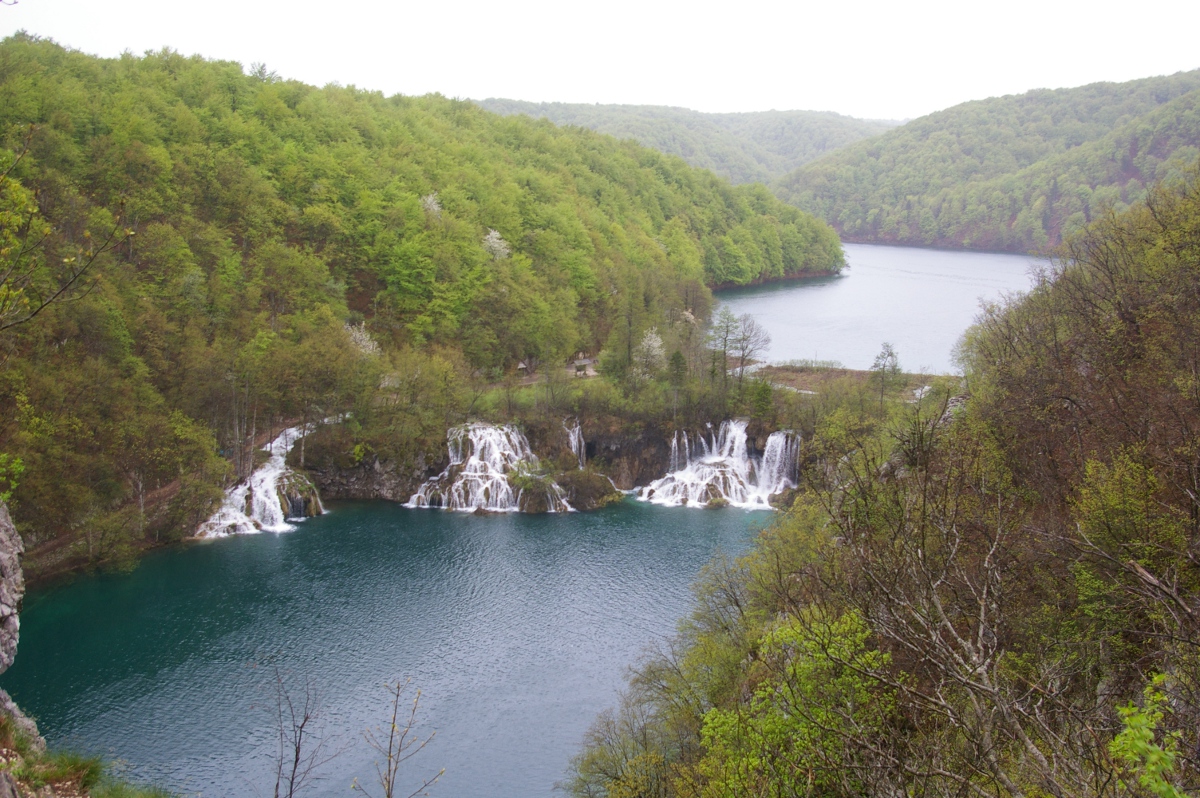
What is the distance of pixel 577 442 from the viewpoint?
47.8 meters

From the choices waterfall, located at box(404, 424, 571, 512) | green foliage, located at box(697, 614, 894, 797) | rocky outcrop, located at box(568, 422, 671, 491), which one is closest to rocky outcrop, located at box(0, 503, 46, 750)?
green foliage, located at box(697, 614, 894, 797)

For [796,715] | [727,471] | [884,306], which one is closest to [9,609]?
[796,715]

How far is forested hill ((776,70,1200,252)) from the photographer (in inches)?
4712

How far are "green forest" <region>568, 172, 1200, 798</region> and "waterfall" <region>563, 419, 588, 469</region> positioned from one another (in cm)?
2087

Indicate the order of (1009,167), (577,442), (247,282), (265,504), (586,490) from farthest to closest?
1. (1009,167)
2. (247,282)
3. (577,442)
4. (586,490)
5. (265,504)

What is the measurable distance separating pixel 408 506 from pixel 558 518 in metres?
8.55

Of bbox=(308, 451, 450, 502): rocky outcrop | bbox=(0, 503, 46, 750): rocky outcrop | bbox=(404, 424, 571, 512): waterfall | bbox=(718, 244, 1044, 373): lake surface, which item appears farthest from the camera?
bbox=(718, 244, 1044, 373): lake surface

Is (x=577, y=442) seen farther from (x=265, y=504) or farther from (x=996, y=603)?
(x=996, y=603)

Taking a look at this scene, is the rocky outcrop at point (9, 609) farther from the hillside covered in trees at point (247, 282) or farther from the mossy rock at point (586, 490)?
the mossy rock at point (586, 490)

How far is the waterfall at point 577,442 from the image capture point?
4756 centimetres

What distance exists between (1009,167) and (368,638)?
512 feet

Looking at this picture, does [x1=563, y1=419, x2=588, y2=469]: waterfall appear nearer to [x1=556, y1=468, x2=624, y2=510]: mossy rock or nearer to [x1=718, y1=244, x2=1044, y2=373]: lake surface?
[x1=556, y1=468, x2=624, y2=510]: mossy rock

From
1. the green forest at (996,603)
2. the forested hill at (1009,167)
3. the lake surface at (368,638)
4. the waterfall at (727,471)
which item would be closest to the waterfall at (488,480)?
the lake surface at (368,638)

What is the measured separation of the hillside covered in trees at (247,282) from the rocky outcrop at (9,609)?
11123 mm
